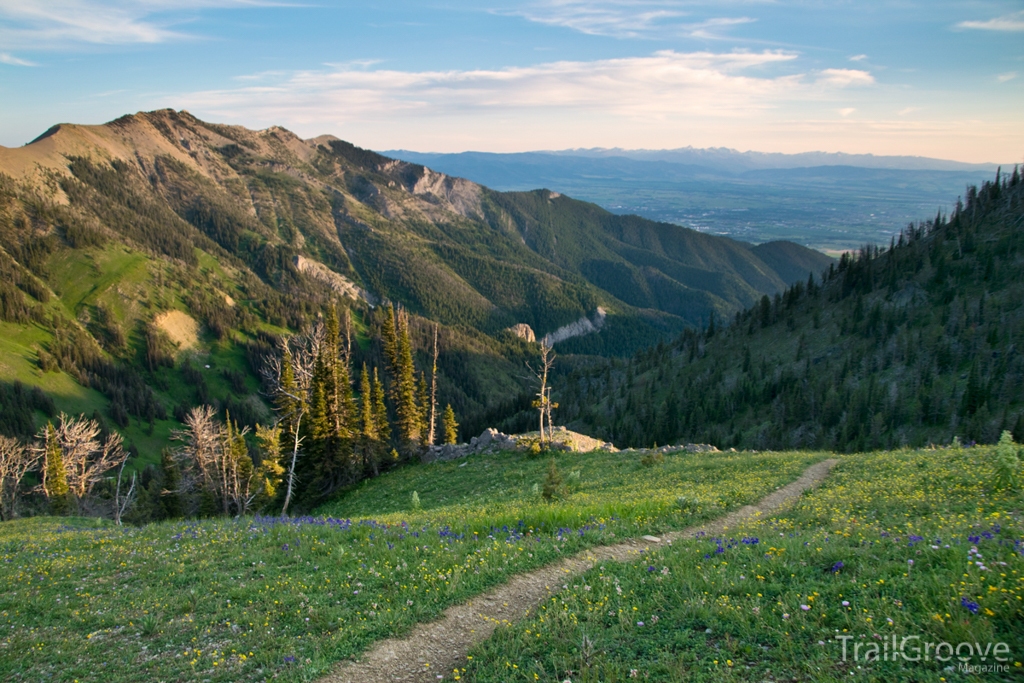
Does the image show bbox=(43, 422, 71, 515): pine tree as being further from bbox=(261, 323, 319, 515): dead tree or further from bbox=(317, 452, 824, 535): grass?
bbox=(317, 452, 824, 535): grass

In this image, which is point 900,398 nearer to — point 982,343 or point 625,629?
point 982,343

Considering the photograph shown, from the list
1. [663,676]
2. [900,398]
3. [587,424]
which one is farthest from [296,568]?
[587,424]

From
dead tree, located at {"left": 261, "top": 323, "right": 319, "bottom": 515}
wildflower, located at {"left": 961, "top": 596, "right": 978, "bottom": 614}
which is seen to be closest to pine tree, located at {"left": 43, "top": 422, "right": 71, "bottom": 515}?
dead tree, located at {"left": 261, "top": 323, "right": 319, "bottom": 515}

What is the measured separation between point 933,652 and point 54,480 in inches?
3110

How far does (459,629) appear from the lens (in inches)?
373

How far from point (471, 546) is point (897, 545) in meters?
9.36

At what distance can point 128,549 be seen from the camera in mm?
16719

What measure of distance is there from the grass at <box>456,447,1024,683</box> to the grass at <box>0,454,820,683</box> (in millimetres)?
2729

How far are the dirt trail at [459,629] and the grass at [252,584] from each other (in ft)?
1.04

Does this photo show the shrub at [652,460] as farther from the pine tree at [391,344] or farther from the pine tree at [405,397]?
the pine tree at [391,344]

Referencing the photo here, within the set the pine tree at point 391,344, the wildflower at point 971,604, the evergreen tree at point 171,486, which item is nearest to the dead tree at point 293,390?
the pine tree at point 391,344

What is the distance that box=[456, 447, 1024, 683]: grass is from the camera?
6520 mm

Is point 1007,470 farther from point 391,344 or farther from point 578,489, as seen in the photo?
point 391,344

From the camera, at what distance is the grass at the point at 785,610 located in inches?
257
